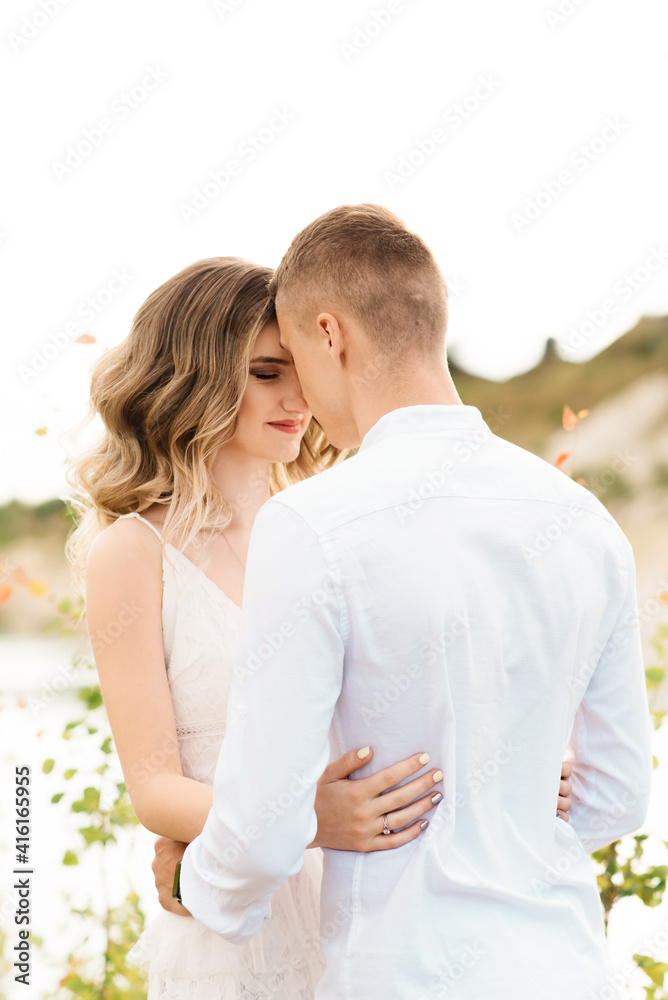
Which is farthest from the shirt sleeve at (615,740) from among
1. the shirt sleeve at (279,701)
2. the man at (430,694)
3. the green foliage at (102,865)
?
the green foliage at (102,865)

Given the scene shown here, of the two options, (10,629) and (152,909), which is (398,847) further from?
(10,629)

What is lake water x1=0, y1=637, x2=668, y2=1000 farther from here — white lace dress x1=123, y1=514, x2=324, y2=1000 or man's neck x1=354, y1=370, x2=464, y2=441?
man's neck x1=354, y1=370, x2=464, y2=441

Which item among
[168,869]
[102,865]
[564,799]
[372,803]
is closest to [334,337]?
[372,803]

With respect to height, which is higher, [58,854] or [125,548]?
[125,548]

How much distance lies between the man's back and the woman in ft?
1.21

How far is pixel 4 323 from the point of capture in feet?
8.96

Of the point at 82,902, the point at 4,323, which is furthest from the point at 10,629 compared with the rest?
the point at 4,323

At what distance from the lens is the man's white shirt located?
3.05 ft

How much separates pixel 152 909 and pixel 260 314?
2618mm

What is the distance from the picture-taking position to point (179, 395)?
5.03 feet

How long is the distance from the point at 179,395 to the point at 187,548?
279 mm

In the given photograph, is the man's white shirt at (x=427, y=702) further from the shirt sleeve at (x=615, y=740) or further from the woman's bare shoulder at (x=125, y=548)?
the woman's bare shoulder at (x=125, y=548)

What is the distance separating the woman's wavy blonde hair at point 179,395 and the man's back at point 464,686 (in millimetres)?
513

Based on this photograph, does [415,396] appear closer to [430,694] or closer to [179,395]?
[430,694]
